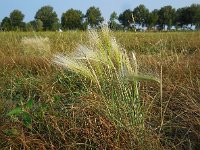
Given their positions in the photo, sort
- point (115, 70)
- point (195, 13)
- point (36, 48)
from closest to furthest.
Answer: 1. point (115, 70)
2. point (36, 48)
3. point (195, 13)

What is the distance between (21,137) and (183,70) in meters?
1.55

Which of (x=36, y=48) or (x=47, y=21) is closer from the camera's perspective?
(x=36, y=48)

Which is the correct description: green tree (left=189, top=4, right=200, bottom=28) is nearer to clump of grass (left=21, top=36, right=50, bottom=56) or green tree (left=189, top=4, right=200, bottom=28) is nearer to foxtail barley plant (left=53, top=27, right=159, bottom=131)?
clump of grass (left=21, top=36, right=50, bottom=56)

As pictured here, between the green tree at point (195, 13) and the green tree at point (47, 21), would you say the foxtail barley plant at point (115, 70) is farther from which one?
the green tree at point (195, 13)

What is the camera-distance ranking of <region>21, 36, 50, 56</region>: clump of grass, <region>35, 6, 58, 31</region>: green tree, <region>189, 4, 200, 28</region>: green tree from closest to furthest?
<region>21, 36, 50, 56</region>: clump of grass < <region>35, 6, 58, 31</region>: green tree < <region>189, 4, 200, 28</region>: green tree

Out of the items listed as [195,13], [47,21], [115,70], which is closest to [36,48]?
[115,70]

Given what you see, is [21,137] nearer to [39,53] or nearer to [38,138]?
[38,138]

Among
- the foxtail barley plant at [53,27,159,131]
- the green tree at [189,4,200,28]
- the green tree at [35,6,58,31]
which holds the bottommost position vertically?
the green tree at [189,4,200,28]

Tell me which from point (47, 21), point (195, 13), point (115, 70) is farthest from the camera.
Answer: point (195, 13)

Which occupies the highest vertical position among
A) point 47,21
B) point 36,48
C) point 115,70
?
point 115,70

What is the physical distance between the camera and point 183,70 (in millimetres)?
3057

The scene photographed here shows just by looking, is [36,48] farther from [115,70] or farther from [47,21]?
[47,21]

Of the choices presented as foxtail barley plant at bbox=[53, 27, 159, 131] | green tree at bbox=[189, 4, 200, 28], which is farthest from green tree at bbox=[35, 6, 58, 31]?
green tree at bbox=[189, 4, 200, 28]

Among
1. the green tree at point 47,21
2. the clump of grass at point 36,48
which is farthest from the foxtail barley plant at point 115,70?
the green tree at point 47,21
